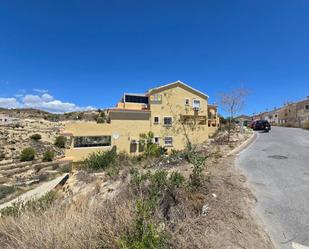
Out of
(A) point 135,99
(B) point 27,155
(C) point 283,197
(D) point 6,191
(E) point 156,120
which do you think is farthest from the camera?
(B) point 27,155

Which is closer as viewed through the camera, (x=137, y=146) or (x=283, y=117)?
(x=137, y=146)

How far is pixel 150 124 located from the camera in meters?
27.6

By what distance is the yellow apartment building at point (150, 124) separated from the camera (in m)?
23.7

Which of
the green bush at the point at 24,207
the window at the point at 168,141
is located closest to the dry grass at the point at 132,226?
the green bush at the point at 24,207

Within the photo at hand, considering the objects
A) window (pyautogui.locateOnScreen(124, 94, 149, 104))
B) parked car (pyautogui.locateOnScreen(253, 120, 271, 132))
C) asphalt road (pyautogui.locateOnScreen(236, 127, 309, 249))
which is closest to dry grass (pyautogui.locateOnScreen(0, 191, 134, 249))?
asphalt road (pyautogui.locateOnScreen(236, 127, 309, 249))

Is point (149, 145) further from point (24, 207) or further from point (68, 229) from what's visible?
point (68, 229)

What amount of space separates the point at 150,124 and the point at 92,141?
7.98 metres

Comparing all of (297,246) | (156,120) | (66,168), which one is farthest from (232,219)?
(156,120)

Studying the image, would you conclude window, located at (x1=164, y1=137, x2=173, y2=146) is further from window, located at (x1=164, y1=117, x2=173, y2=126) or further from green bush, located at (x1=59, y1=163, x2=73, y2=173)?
green bush, located at (x1=59, y1=163, x2=73, y2=173)

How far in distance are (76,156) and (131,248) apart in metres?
21.9

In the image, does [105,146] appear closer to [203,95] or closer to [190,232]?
[203,95]

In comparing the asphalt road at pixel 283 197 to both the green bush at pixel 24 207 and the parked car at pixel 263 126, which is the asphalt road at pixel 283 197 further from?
the parked car at pixel 263 126

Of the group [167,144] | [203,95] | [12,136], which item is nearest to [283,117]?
[203,95]

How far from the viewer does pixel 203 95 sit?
31.2 meters
